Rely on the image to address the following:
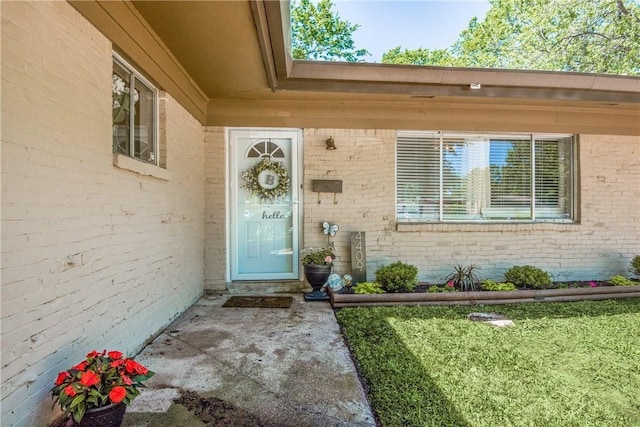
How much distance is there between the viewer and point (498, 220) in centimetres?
532

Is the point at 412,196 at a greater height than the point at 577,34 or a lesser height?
lesser

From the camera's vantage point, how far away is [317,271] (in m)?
4.52

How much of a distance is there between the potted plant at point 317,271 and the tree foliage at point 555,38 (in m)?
11.8

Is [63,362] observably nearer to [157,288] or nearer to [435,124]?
[157,288]

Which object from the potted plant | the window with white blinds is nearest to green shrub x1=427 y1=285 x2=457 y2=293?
the window with white blinds

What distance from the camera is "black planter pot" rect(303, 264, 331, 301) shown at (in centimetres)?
451

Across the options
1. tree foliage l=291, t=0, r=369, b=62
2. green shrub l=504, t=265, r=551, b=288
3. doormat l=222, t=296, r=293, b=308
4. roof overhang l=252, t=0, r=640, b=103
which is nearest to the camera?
roof overhang l=252, t=0, r=640, b=103

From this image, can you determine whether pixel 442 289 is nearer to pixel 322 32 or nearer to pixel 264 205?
pixel 264 205

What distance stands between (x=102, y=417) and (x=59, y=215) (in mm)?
1036

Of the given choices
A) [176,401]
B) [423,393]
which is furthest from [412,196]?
[176,401]

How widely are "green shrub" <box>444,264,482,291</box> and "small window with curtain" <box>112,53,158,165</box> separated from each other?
393 cm

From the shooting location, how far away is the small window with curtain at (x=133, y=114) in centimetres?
271

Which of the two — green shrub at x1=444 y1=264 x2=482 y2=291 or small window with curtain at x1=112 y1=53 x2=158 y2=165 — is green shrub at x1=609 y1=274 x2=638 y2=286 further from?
small window with curtain at x1=112 y1=53 x2=158 y2=165

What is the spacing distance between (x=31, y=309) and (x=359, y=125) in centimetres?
423
